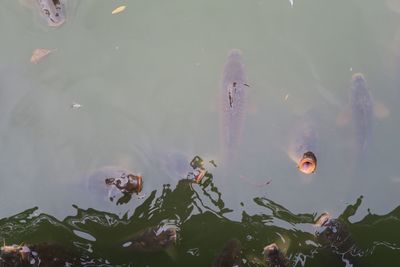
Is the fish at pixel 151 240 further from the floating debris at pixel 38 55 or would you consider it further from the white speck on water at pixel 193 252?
the floating debris at pixel 38 55

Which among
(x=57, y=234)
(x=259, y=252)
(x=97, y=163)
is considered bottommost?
(x=57, y=234)

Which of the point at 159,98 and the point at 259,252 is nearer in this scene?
the point at 259,252

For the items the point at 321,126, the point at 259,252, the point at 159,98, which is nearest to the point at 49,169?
the point at 159,98

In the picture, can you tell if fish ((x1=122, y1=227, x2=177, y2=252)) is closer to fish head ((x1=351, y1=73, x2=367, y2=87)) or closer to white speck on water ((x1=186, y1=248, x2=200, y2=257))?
white speck on water ((x1=186, y1=248, x2=200, y2=257))

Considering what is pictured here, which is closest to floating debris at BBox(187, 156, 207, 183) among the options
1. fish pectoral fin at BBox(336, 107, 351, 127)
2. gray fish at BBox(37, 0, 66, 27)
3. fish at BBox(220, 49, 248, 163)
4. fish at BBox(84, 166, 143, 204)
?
fish at BBox(220, 49, 248, 163)

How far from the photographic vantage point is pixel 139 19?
436 cm

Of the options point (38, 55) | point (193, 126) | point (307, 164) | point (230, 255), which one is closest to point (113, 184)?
point (193, 126)

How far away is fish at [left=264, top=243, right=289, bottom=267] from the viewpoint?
378cm

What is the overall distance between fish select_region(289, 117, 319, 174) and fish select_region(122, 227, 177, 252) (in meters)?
1.23

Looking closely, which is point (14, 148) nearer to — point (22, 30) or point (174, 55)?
point (22, 30)

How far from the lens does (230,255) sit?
3.82 meters

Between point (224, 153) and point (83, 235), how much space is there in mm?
1353

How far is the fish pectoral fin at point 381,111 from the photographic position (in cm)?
424

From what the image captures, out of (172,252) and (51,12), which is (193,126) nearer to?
(172,252)
